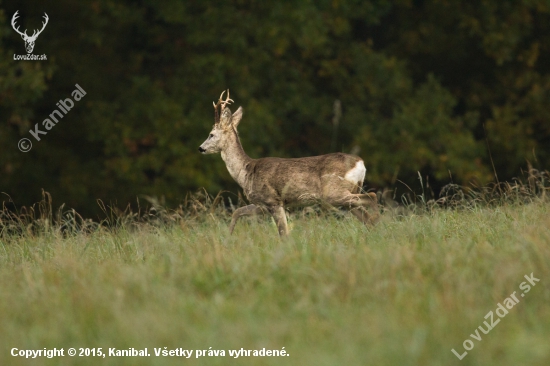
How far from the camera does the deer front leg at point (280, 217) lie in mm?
7274

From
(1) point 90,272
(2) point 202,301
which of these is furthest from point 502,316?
(1) point 90,272

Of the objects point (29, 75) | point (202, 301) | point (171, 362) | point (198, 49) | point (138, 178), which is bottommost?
point (171, 362)

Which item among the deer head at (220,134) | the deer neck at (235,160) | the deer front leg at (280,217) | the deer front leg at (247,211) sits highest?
the deer head at (220,134)

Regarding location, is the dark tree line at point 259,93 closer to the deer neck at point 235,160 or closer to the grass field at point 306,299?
the deer neck at point 235,160

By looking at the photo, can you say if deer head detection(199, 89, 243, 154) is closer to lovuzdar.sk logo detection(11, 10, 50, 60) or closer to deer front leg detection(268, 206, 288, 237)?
deer front leg detection(268, 206, 288, 237)

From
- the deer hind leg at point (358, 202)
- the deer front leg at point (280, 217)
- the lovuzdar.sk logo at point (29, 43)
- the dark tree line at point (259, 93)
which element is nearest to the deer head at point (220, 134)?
the deer front leg at point (280, 217)

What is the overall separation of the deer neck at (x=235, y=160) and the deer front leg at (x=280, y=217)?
2.28ft

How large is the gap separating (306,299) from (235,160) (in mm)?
4014

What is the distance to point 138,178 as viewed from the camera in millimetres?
15789

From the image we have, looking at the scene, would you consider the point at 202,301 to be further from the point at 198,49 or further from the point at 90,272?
the point at 198,49

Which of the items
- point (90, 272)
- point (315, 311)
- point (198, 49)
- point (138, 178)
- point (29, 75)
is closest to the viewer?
point (315, 311)

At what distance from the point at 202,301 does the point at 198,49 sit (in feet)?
43.3

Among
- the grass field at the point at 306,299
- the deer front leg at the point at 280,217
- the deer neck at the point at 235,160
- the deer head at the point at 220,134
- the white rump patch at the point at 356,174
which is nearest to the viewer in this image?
the grass field at the point at 306,299

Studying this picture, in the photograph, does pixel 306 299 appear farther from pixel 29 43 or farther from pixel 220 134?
pixel 29 43
